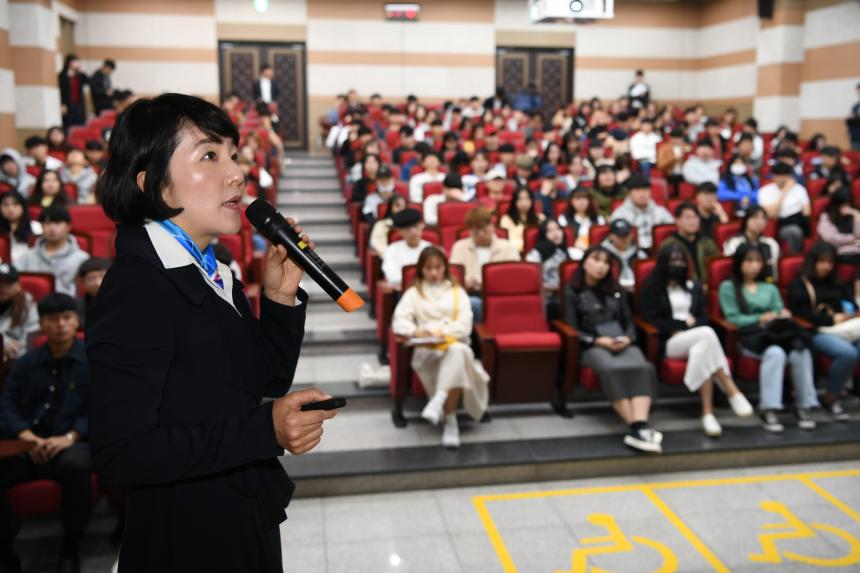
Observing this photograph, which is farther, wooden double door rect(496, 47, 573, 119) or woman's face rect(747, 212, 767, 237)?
wooden double door rect(496, 47, 573, 119)

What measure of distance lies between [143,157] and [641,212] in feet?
17.0

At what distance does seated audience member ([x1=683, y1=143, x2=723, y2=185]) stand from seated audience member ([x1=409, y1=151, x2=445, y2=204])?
2.76 metres

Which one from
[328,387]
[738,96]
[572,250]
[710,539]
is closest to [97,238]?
[328,387]

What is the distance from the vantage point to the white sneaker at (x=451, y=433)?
3730 mm

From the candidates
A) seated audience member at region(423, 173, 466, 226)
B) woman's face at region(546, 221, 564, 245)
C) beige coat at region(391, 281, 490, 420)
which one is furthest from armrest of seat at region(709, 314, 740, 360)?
seated audience member at region(423, 173, 466, 226)

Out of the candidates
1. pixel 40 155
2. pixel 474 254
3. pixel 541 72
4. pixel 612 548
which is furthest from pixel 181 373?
pixel 541 72

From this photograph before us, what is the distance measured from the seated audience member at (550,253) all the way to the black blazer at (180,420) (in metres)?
3.77

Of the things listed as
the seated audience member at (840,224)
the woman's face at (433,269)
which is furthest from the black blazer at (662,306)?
the seated audience member at (840,224)

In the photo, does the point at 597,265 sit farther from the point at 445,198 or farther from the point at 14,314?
the point at 14,314

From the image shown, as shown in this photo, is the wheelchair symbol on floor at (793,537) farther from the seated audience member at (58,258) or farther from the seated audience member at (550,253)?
the seated audience member at (58,258)

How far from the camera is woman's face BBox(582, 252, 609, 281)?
4.20 m

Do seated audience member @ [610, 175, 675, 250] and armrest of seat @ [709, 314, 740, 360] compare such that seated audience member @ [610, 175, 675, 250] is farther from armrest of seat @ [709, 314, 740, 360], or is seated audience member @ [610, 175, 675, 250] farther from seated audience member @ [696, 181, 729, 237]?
armrest of seat @ [709, 314, 740, 360]

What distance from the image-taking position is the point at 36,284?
3.89 metres

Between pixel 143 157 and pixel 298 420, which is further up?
pixel 143 157
